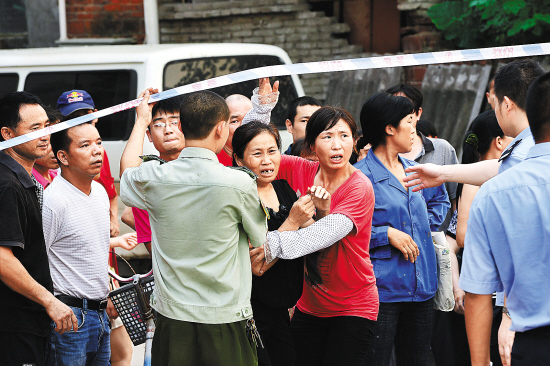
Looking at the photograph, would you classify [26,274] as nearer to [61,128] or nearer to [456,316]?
[61,128]

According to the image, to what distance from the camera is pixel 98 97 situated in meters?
6.30

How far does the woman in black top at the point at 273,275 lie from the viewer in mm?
3115

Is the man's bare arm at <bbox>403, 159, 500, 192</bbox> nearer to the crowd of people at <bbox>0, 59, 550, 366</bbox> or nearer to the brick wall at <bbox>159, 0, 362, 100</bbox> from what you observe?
the crowd of people at <bbox>0, 59, 550, 366</bbox>

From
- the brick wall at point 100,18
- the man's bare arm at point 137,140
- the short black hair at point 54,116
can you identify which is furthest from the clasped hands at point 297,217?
the brick wall at point 100,18

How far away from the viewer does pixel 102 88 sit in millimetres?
6281

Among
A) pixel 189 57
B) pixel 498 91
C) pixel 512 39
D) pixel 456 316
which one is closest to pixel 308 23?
pixel 512 39

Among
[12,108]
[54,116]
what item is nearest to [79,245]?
[12,108]

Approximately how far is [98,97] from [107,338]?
3419mm

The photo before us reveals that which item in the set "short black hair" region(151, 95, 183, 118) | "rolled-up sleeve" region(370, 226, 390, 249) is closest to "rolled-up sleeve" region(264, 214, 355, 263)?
"rolled-up sleeve" region(370, 226, 390, 249)

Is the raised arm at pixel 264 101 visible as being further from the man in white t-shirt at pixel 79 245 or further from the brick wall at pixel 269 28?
the brick wall at pixel 269 28

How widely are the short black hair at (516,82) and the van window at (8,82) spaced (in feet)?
16.8

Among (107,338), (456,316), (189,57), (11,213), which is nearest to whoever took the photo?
(11,213)

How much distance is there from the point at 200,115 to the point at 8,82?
457 centimetres

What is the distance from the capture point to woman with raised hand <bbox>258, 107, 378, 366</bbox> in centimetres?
311
